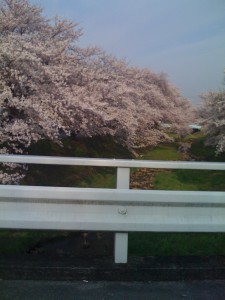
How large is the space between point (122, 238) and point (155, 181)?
8641mm

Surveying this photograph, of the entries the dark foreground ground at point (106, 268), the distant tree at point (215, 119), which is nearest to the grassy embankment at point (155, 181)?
the dark foreground ground at point (106, 268)

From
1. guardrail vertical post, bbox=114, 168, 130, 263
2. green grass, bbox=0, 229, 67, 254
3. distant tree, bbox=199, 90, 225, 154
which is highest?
distant tree, bbox=199, 90, 225, 154

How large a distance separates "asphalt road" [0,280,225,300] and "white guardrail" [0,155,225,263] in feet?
1.32

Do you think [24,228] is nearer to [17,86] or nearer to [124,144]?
[17,86]

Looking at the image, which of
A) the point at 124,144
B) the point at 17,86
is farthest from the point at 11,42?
the point at 124,144

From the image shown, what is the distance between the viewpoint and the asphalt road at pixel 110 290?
3582 millimetres

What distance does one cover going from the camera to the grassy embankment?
4.95 metres

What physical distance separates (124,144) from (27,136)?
6666mm

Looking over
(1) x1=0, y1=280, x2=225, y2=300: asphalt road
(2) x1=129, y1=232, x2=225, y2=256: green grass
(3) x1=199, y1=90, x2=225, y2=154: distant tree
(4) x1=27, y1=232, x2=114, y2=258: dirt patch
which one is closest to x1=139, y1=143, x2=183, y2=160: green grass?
(3) x1=199, y1=90, x2=225, y2=154: distant tree

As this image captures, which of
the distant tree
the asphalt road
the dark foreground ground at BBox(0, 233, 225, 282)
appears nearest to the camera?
the asphalt road

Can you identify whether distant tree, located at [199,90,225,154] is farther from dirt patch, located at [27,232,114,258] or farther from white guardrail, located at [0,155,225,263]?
white guardrail, located at [0,155,225,263]

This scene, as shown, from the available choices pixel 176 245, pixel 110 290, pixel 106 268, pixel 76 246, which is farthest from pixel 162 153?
pixel 110 290

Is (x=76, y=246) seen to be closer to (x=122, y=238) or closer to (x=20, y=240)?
(x=20, y=240)

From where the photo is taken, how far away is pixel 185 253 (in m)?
4.79
